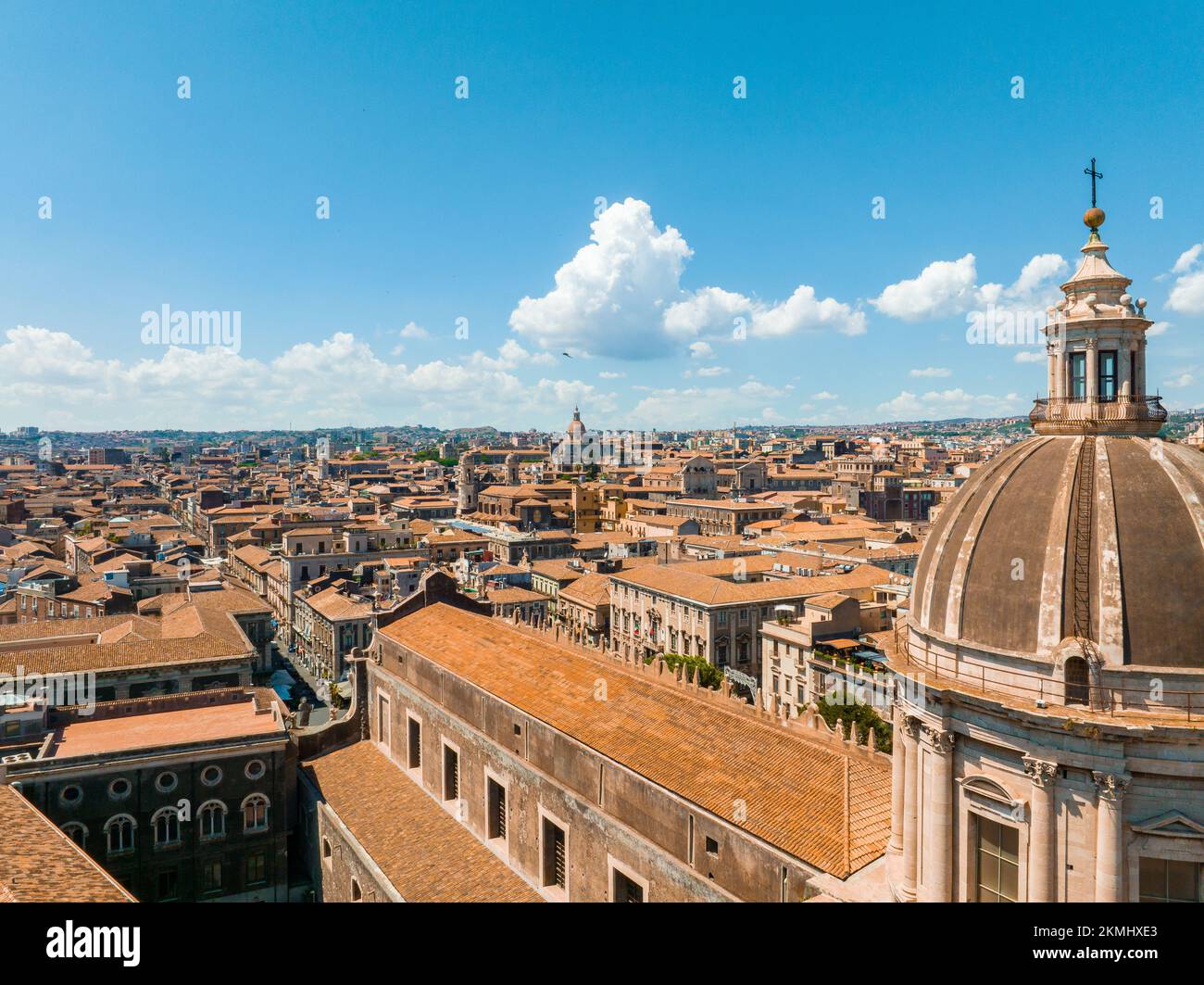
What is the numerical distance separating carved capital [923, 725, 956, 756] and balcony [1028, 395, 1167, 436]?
23.7 feet

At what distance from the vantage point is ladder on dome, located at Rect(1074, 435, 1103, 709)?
47.7 feet

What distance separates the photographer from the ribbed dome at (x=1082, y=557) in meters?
14.7

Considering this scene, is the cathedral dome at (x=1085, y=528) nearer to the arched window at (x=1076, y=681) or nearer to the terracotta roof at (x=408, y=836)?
the arched window at (x=1076, y=681)

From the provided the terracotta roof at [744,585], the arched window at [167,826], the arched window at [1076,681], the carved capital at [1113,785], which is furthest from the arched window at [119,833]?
the terracotta roof at [744,585]

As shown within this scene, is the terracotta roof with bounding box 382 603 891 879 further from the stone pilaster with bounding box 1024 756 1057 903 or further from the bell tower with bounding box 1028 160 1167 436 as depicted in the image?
the bell tower with bounding box 1028 160 1167 436

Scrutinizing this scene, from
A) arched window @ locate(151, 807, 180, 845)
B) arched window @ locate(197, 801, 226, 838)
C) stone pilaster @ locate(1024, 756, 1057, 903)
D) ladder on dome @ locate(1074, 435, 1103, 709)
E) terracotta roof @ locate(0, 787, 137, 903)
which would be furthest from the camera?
arched window @ locate(197, 801, 226, 838)

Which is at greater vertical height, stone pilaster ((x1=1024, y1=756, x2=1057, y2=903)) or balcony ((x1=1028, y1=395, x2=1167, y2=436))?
balcony ((x1=1028, y1=395, x2=1167, y2=436))

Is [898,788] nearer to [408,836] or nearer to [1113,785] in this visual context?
[1113,785]

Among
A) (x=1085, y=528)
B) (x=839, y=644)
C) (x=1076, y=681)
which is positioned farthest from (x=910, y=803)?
(x=839, y=644)

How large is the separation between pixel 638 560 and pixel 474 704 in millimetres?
60045

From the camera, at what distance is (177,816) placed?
33.5 m

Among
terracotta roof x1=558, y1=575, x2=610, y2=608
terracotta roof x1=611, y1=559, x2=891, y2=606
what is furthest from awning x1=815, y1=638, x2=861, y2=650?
terracotta roof x1=558, y1=575, x2=610, y2=608
